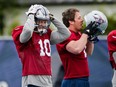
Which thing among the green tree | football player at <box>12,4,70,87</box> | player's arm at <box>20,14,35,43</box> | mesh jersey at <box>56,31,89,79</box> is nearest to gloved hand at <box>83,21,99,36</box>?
mesh jersey at <box>56,31,89,79</box>

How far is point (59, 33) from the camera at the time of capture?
7.66m

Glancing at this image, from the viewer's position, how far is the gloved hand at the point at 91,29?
7.76 metres

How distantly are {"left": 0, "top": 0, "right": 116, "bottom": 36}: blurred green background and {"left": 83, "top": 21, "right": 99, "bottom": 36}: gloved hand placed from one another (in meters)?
9.74

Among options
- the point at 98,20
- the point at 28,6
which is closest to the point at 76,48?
the point at 98,20

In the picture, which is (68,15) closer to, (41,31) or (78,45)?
(78,45)

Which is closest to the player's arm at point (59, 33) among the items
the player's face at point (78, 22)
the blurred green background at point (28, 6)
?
the player's face at point (78, 22)

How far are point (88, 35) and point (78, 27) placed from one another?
12.2 inches

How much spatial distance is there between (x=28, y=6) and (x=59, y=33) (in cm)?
1423

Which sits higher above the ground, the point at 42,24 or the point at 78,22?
the point at 42,24

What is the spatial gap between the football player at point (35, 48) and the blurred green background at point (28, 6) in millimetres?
10278

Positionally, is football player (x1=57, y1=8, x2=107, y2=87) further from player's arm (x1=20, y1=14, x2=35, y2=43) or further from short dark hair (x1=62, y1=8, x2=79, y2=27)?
player's arm (x1=20, y1=14, x2=35, y2=43)

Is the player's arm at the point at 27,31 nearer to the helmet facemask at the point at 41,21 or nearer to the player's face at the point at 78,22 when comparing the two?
the helmet facemask at the point at 41,21

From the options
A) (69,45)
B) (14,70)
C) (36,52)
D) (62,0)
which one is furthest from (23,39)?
(62,0)

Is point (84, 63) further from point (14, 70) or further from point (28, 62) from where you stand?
point (14, 70)
